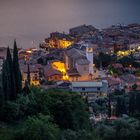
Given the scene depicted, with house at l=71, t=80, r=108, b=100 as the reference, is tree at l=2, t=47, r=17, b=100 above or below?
above

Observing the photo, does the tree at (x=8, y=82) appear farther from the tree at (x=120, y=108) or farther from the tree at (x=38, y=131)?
the tree at (x=120, y=108)

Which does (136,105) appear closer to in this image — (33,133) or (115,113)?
(115,113)

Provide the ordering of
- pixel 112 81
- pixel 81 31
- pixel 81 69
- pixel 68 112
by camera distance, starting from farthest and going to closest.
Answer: pixel 81 31 < pixel 81 69 < pixel 112 81 < pixel 68 112

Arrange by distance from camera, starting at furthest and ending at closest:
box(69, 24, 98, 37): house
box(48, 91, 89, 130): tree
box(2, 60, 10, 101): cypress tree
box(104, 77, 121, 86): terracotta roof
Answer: box(69, 24, 98, 37): house < box(104, 77, 121, 86): terracotta roof < box(2, 60, 10, 101): cypress tree < box(48, 91, 89, 130): tree

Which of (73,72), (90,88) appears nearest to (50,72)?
(73,72)

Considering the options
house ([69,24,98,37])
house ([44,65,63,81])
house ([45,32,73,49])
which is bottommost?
house ([44,65,63,81])

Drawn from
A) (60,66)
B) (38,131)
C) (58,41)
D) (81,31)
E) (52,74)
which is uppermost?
(81,31)

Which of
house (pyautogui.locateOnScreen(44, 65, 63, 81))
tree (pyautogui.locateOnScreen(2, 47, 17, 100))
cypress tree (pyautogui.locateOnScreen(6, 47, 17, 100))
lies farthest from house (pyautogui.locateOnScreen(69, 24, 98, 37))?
tree (pyautogui.locateOnScreen(2, 47, 17, 100))

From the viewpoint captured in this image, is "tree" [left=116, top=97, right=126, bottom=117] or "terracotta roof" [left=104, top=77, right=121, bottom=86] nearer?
"tree" [left=116, top=97, right=126, bottom=117]

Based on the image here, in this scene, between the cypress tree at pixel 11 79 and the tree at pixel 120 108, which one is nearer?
the cypress tree at pixel 11 79

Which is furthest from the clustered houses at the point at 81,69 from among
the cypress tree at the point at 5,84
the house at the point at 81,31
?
the cypress tree at the point at 5,84

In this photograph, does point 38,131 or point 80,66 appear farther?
point 80,66

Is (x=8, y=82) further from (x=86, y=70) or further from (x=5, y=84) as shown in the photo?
(x=86, y=70)

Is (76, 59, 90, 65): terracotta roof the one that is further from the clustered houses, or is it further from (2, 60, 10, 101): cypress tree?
(2, 60, 10, 101): cypress tree
